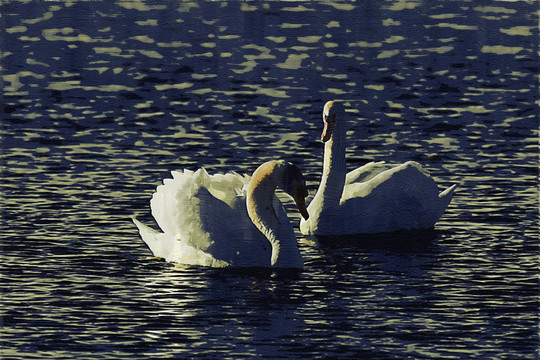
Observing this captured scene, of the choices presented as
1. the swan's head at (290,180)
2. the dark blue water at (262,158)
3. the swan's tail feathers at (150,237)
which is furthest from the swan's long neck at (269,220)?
the swan's tail feathers at (150,237)

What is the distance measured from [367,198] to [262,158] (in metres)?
4.43

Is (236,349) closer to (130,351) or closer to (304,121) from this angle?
(130,351)

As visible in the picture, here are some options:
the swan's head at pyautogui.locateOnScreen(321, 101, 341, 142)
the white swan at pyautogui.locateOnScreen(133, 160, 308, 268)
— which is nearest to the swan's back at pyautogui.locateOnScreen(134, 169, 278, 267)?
the white swan at pyautogui.locateOnScreen(133, 160, 308, 268)

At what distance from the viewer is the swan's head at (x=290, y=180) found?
19.2 m

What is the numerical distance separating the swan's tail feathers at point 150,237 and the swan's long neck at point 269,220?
149cm

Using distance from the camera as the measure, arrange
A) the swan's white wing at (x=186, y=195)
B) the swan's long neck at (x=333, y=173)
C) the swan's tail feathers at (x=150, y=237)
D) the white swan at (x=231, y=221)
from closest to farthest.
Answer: the white swan at (x=231, y=221), the swan's white wing at (x=186, y=195), the swan's tail feathers at (x=150, y=237), the swan's long neck at (x=333, y=173)

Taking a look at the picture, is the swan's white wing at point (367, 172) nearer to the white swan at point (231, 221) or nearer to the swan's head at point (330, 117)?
the swan's head at point (330, 117)

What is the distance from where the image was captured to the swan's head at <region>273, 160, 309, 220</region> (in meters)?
19.2

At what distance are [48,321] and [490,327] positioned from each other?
211 inches

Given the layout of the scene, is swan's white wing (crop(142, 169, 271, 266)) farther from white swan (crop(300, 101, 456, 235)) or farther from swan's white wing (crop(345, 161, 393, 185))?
swan's white wing (crop(345, 161, 393, 185))

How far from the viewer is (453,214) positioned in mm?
22609

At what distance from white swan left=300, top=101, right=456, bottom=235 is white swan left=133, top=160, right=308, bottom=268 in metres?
1.96

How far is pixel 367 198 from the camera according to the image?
71.8ft

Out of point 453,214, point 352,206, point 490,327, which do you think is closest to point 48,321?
point 490,327
